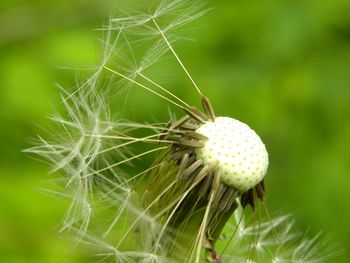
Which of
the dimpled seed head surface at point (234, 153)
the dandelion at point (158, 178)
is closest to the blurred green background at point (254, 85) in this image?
the dandelion at point (158, 178)

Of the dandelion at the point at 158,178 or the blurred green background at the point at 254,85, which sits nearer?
the dandelion at the point at 158,178

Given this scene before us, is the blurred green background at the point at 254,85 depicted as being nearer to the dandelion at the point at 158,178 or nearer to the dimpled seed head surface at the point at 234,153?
the dandelion at the point at 158,178

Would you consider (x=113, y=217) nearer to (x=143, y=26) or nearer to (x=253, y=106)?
(x=143, y=26)

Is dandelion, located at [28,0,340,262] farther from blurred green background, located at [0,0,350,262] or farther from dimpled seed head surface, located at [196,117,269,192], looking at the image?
blurred green background, located at [0,0,350,262]

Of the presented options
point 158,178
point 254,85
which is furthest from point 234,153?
point 254,85

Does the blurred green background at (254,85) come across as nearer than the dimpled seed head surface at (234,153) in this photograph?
No

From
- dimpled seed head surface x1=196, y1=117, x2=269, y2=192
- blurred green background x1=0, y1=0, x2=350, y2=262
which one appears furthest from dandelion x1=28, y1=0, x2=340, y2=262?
blurred green background x1=0, y1=0, x2=350, y2=262
